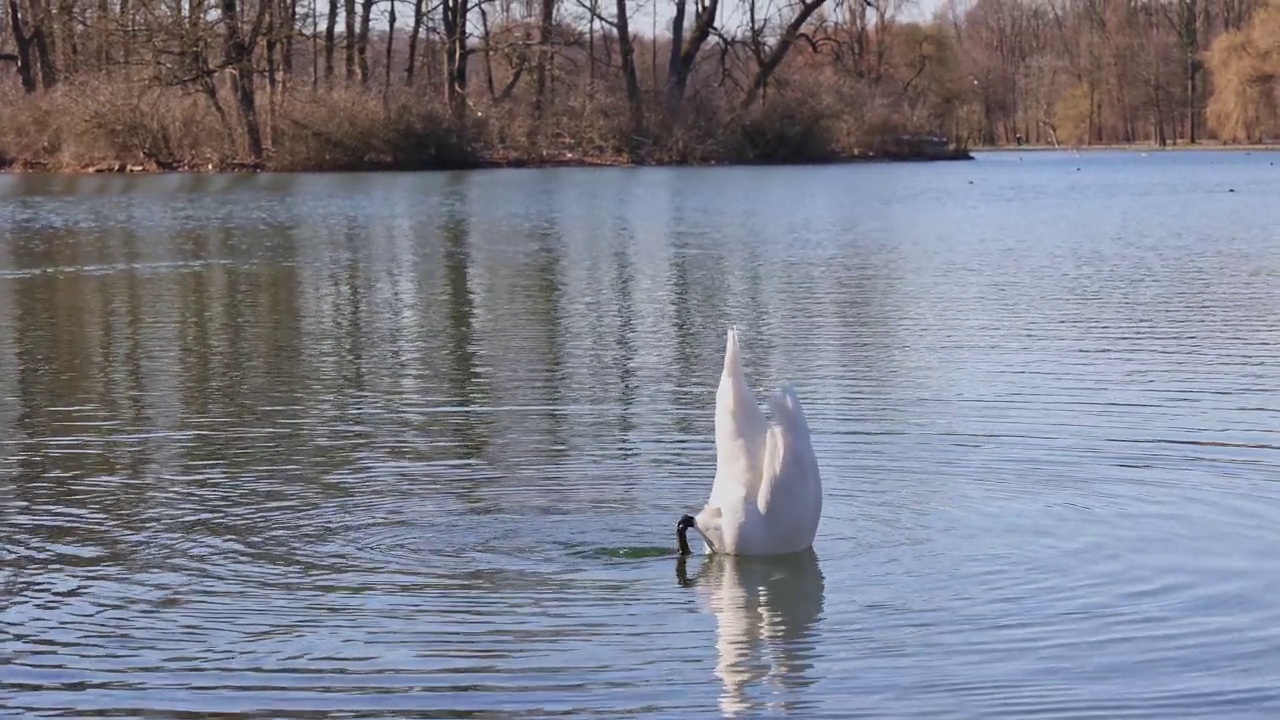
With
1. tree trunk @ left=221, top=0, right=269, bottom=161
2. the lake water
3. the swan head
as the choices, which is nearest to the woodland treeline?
tree trunk @ left=221, top=0, right=269, bottom=161

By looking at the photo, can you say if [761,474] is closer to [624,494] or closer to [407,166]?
[624,494]

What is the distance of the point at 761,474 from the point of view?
803cm

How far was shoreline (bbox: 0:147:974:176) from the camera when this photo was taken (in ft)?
180

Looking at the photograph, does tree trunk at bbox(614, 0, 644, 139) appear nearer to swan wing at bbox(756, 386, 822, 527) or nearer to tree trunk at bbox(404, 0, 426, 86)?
tree trunk at bbox(404, 0, 426, 86)

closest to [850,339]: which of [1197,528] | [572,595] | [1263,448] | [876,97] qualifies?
[1263,448]

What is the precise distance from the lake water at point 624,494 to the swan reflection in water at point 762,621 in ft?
0.07

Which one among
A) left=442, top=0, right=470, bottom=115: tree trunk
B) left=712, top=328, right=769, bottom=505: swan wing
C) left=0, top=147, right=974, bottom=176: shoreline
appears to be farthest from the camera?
left=442, top=0, right=470, bottom=115: tree trunk

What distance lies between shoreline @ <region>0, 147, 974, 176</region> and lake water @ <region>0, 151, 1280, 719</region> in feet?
108

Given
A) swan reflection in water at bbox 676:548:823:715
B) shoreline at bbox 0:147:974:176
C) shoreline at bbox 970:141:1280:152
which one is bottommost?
swan reflection in water at bbox 676:548:823:715

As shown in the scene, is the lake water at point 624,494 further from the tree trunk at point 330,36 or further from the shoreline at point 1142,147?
the shoreline at point 1142,147

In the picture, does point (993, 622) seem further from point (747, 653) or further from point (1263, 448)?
point (1263, 448)

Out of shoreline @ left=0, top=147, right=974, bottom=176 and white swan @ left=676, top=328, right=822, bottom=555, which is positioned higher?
shoreline @ left=0, top=147, right=974, bottom=176

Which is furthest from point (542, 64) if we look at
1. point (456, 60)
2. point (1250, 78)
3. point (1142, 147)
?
point (1142, 147)

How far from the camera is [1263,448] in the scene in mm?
10305
